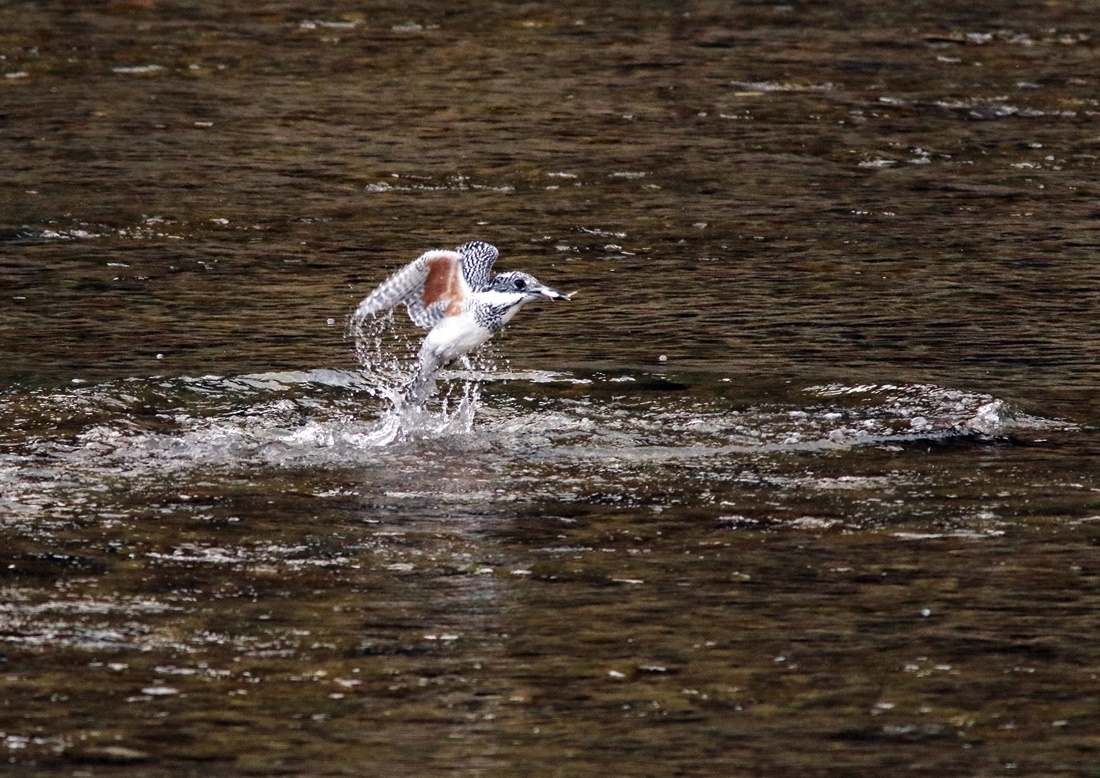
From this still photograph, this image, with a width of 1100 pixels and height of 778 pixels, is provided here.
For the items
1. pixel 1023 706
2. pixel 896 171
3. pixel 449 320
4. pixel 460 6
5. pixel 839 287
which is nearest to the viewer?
pixel 1023 706

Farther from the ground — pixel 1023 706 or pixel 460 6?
pixel 460 6

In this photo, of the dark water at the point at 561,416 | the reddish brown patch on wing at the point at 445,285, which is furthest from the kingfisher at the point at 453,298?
the dark water at the point at 561,416

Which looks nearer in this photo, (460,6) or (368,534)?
(368,534)

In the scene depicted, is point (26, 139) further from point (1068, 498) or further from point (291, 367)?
point (1068, 498)

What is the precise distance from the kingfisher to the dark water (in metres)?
0.28

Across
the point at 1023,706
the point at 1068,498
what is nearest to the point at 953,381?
the point at 1068,498

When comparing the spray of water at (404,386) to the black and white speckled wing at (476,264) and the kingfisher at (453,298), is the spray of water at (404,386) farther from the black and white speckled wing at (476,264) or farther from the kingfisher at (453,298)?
the black and white speckled wing at (476,264)

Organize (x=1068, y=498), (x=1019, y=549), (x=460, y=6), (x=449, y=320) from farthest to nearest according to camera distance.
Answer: (x=460, y=6) < (x=449, y=320) < (x=1068, y=498) < (x=1019, y=549)

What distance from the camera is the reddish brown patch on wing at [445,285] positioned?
1015cm

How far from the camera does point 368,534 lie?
8102mm

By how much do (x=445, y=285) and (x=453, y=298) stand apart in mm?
74

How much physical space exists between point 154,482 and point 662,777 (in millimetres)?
3625

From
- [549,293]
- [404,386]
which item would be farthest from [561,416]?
[404,386]

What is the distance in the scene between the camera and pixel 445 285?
10.3m
